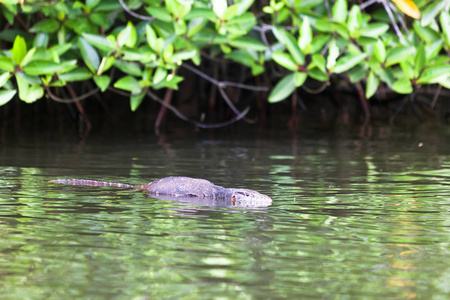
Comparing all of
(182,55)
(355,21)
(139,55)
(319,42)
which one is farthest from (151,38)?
(355,21)

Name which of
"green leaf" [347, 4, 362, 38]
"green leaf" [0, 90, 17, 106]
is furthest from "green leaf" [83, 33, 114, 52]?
"green leaf" [347, 4, 362, 38]

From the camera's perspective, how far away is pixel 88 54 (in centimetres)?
728

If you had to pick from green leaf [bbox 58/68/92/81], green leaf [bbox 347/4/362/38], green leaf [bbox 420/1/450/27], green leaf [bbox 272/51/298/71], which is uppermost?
green leaf [bbox 420/1/450/27]

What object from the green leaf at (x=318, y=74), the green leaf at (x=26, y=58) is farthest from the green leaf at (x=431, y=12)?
the green leaf at (x=26, y=58)

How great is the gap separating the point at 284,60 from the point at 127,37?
1231 millimetres

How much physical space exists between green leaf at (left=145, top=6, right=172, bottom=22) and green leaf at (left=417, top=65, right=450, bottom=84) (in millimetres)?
2028

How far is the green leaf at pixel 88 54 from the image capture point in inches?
286

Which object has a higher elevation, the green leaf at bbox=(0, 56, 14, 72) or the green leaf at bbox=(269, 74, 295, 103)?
the green leaf at bbox=(0, 56, 14, 72)

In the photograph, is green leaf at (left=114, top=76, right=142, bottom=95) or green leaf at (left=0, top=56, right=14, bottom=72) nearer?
green leaf at (left=0, top=56, right=14, bottom=72)

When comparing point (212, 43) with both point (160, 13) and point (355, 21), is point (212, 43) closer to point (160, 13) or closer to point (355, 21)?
point (160, 13)

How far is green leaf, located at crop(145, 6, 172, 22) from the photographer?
695cm

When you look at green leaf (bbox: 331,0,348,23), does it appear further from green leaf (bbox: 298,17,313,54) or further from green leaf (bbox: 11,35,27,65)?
green leaf (bbox: 11,35,27,65)

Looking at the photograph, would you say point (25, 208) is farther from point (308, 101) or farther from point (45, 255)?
point (308, 101)

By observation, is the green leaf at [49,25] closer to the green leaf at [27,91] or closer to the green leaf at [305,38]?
the green leaf at [27,91]
